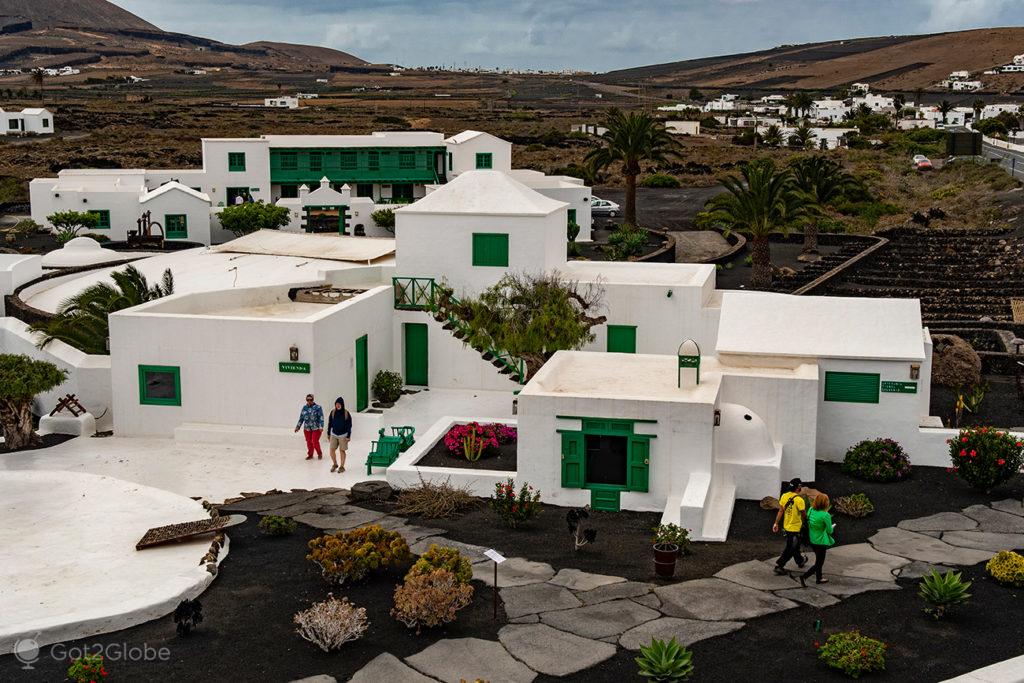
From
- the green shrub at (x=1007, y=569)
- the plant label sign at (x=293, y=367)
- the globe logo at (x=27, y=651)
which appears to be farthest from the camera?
the plant label sign at (x=293, y=367)

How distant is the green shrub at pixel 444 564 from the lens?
48.9 feet

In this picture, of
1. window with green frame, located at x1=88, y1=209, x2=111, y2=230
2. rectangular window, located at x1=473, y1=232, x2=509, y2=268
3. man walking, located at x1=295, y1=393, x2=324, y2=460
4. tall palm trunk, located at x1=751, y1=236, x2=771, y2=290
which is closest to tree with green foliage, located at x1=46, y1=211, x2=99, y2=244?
window with green frame, located at x1=88, y1=209, x2=111, y2=230

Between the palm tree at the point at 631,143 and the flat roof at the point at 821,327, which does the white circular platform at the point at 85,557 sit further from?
the palm tree at the point at 631,143

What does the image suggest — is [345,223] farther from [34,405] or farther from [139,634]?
[139,634]

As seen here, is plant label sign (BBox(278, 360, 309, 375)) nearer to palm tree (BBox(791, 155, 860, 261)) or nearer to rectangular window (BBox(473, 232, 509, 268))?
rectangular window (BBox(473, 232, 509, 268))

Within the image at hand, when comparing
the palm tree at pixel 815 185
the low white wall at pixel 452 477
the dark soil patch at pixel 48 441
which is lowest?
the dark soil patch at pixel 48 441

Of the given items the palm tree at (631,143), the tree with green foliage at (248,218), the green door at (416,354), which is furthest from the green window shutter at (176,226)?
the green door at (416,354)

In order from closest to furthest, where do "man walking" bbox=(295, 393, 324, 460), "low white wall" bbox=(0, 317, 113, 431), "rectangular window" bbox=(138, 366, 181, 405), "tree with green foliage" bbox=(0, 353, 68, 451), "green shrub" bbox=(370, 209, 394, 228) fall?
"man walking" bbox=(295, 393, 324, 460), "tree with green foliage" bbox=(0, 353, 68, 451), "rectangular window" bbox=(138, 366, 181, 405), "low white wall" bbox=(0, 317, 113, 431), "green shrub" bbox=(370, 209, 394, 228)

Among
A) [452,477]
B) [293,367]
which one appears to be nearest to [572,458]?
[452,477]

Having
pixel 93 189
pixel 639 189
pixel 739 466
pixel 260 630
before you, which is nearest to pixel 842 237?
pixel 639 189

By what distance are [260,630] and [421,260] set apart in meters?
15.5

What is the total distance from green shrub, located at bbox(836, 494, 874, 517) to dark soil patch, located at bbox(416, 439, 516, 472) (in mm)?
5558

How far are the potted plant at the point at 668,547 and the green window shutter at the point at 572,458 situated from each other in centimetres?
251

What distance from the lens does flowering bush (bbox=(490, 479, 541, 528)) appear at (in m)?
18.5
